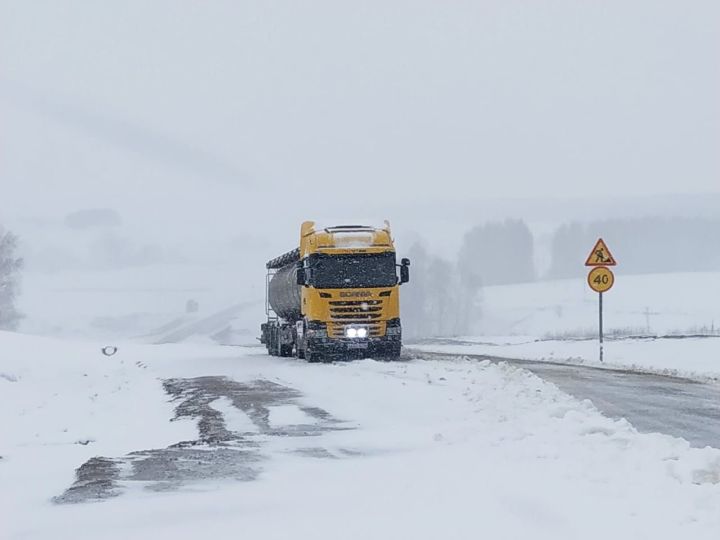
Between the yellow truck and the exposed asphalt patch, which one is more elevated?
the yellow truck

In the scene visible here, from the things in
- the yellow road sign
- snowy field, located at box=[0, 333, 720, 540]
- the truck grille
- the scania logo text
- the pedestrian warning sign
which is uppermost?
the pedestrian warning sign

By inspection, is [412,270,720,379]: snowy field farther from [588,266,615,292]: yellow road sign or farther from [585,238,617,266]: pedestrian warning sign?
[585,238,617,266]: pedestrian warning sign

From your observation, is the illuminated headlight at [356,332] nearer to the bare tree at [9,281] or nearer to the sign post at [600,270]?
the sign post at [600,270]

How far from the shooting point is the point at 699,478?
21.5ft

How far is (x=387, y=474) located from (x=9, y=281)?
251ft

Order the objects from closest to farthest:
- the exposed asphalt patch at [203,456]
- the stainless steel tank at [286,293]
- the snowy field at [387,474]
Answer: the snowy field at [387,474], the exposed asphalt patch at [203,456], the stainless steel tank at [286,293]

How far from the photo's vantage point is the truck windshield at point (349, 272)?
25094mm

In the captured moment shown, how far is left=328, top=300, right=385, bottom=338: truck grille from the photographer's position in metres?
25.0

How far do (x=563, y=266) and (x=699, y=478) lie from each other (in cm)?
18714

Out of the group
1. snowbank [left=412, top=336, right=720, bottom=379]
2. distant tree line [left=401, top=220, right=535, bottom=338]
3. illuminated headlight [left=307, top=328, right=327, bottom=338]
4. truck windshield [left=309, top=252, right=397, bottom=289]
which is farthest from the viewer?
distant tree line [left=401, top=220, right=535, bottom=338]

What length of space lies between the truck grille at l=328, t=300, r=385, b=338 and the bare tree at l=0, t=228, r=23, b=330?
59.0 meters

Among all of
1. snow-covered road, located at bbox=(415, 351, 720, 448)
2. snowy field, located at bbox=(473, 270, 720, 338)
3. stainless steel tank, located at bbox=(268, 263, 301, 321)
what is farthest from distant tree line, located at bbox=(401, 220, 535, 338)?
snow-covered road, located at bbox=(415, 351, 720, 448)

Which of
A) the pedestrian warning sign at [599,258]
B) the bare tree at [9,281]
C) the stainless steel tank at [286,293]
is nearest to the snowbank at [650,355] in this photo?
the pedestrian warning sign at [599,258]

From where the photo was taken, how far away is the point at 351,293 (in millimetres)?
25062
